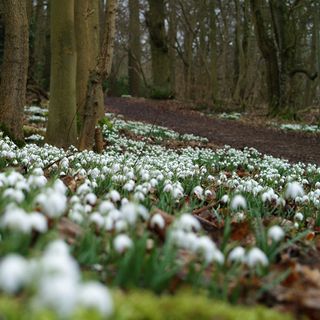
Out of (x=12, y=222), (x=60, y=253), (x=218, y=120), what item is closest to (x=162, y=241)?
(x=12, y=222)

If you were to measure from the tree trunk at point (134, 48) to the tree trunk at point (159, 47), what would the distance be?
2451 mm

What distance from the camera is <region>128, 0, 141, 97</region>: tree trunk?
1145 inches

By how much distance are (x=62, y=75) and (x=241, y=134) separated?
7601 millimetres

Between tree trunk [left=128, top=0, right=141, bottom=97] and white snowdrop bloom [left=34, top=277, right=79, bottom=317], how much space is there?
2696 centimetres

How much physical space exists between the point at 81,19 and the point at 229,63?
27109mm

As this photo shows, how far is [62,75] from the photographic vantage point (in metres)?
8.34

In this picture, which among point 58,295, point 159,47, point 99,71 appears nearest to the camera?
point 58,295

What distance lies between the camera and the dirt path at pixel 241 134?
11562mm

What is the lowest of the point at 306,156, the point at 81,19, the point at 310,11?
the point at 306,156

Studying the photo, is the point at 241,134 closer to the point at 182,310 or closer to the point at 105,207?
the point at 105,207

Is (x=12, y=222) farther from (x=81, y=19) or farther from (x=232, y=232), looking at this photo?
(x=81, y=19)

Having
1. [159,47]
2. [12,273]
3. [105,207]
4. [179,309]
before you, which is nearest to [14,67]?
[105,207]

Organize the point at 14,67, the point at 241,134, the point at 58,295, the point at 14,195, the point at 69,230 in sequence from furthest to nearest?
the point at 241,134
the point at 14,67
the point at 69,230
the point at 14,195
the point at 58,295

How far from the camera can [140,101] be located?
25938 millimetres
